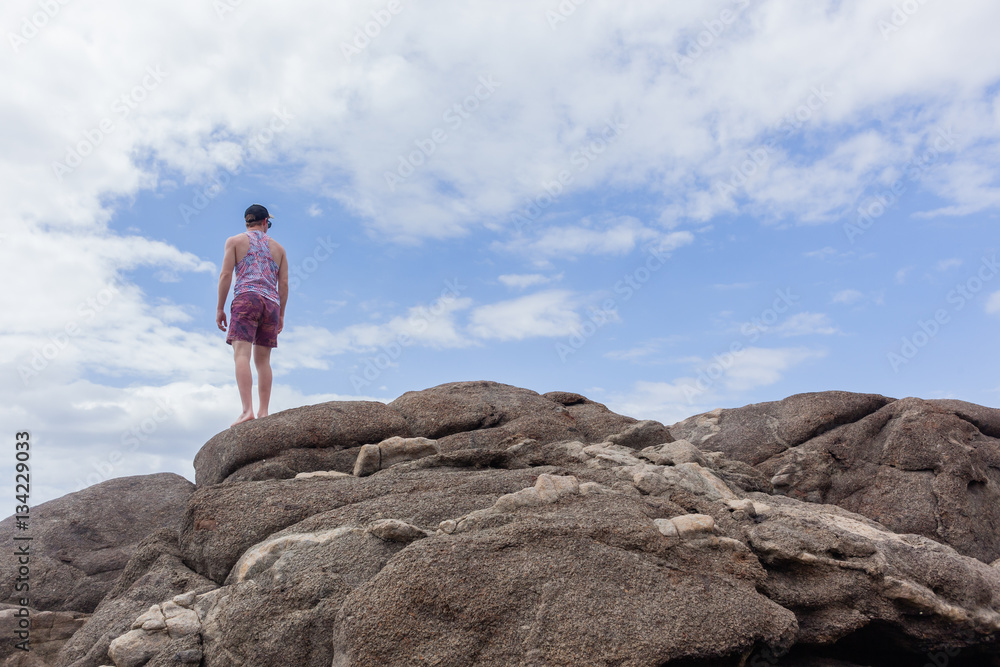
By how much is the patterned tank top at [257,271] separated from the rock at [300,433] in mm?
2637

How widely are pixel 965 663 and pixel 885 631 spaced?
1.35 metres

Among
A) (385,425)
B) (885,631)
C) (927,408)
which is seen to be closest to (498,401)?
(385,425)

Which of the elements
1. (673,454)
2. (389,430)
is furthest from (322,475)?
(673,454)

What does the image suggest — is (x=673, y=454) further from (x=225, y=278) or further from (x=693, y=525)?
(x=225, y=278)

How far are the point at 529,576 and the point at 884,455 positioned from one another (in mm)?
8846

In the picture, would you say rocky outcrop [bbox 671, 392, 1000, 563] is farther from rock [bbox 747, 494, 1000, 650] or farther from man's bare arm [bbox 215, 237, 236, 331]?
man's bare arm [bbox 215, 237, 236, 331]

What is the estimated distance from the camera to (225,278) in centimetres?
1227

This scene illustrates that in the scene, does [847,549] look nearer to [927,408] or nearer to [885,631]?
[885,631]

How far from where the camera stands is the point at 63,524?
11117mm

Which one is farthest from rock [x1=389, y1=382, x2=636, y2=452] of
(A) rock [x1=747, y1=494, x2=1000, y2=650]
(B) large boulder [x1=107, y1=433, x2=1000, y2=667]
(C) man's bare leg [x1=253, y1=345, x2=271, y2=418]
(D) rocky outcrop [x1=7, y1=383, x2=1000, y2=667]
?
(A) rock [x1=747, y1=494, x2=1000, y2=650]

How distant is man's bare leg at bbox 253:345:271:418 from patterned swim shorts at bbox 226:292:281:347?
0.16 meters

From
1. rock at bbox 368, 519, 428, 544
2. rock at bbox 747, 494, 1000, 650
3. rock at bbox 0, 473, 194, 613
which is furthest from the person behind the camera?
rock at bbox 0, 473, 194, 613

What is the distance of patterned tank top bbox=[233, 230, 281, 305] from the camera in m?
12.2

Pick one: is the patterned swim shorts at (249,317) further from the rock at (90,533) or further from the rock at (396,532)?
the rock at (396,532)
